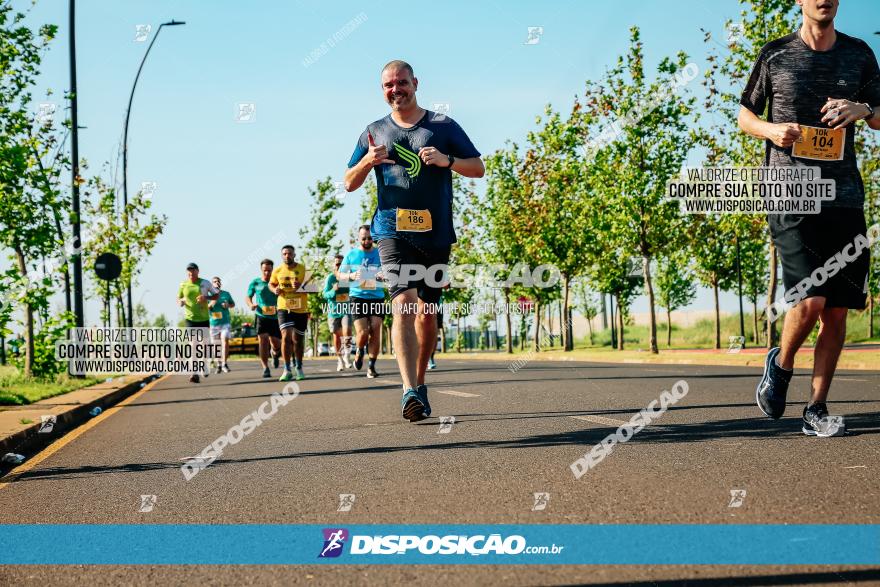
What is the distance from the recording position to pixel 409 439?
6.53 meters

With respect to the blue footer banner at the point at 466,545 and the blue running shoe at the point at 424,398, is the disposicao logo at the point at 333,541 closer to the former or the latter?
the blue footer banner at the point at 466,545

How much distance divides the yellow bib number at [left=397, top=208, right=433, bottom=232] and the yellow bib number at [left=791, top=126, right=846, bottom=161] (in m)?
2.68

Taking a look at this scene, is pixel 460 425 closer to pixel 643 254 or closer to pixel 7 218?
pixel 7 218

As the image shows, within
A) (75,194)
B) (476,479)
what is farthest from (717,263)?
(476,479)

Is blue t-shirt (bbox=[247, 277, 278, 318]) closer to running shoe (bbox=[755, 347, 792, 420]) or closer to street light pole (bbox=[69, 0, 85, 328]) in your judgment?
street light pole (bbox=[69, 0, 85, 328])

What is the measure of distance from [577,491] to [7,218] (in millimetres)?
11757

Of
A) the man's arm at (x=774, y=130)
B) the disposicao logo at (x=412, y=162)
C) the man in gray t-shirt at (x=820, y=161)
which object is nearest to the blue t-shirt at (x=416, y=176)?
the disposicao logo at (x=412, y=162)

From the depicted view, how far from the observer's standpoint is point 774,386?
583 centimetres

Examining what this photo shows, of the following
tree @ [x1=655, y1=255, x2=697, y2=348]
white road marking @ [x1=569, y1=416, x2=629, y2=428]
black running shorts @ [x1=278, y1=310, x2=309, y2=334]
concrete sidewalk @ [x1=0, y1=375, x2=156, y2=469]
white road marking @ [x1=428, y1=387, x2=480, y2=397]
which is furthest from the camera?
tree @ [x1=655, y1=255, x2=697, y2=348]

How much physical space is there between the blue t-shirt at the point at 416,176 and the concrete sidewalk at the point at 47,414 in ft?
11.0

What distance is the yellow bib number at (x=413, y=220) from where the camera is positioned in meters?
6.93

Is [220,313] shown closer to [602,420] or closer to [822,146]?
[602,420]

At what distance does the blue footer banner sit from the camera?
10.1 ft

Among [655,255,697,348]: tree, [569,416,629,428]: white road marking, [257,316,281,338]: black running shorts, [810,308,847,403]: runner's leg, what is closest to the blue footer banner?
[810,308,847,403]: runner's leg
